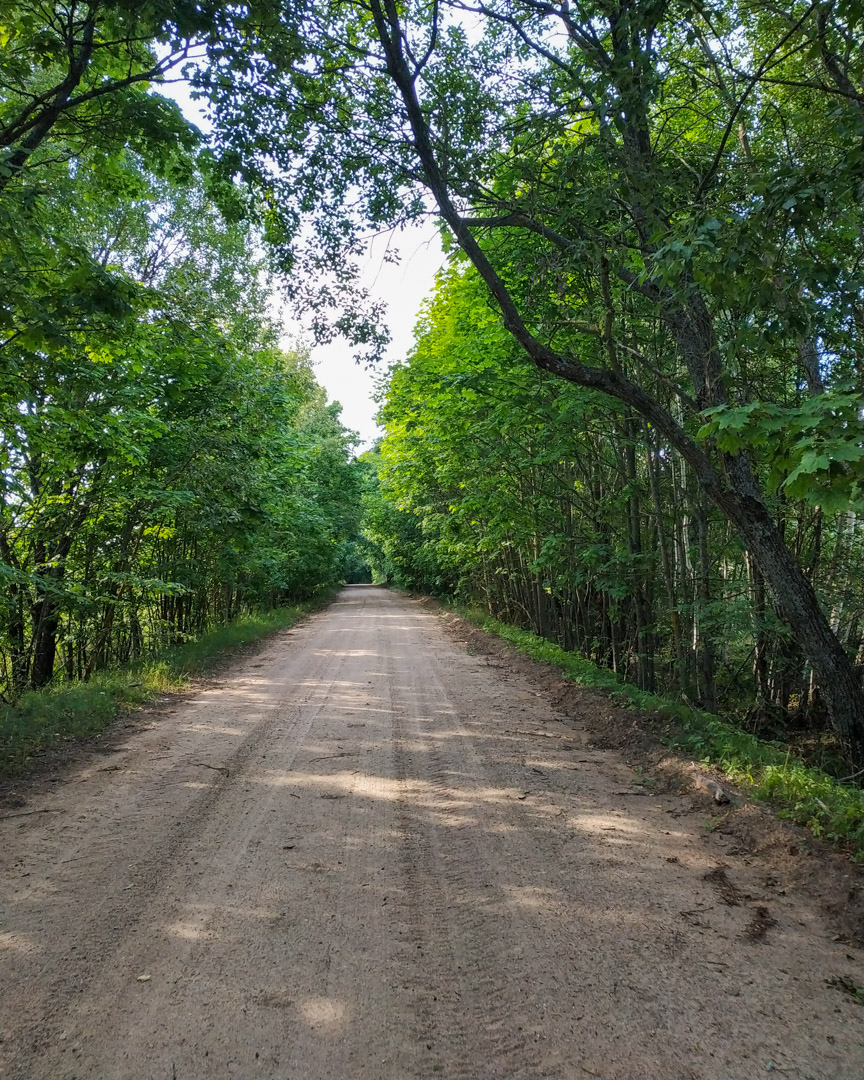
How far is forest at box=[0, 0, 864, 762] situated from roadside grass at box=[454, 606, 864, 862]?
0.87 m

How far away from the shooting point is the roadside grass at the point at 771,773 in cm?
410

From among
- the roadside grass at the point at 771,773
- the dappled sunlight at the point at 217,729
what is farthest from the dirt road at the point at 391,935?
the dappled sunlight at the point at 217,729

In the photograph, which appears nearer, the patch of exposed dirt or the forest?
the patch of exposed dirt

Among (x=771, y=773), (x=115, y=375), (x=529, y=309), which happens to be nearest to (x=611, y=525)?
(x=529, y=309)

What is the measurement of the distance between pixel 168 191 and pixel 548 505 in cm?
1185

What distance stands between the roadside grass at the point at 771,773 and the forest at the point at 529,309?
873 mm

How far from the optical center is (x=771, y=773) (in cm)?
486

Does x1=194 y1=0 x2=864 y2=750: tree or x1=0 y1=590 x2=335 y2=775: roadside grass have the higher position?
x1=194 y1=0 x2=864 y2=750: tree

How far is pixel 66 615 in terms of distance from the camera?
10.5m

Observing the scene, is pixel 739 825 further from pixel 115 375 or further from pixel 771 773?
pixel 115 375

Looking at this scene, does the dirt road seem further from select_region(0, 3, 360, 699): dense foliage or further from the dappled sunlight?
select_region(0, 3, 360, 699): dense foliage

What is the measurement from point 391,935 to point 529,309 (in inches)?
277

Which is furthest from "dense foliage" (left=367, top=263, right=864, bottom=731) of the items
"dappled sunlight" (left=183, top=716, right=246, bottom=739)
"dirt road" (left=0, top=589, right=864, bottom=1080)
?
"dappled sunlight" (left=183, top=716, right=246, bottom=739)

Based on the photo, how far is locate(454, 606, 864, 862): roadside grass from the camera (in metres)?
4.10
